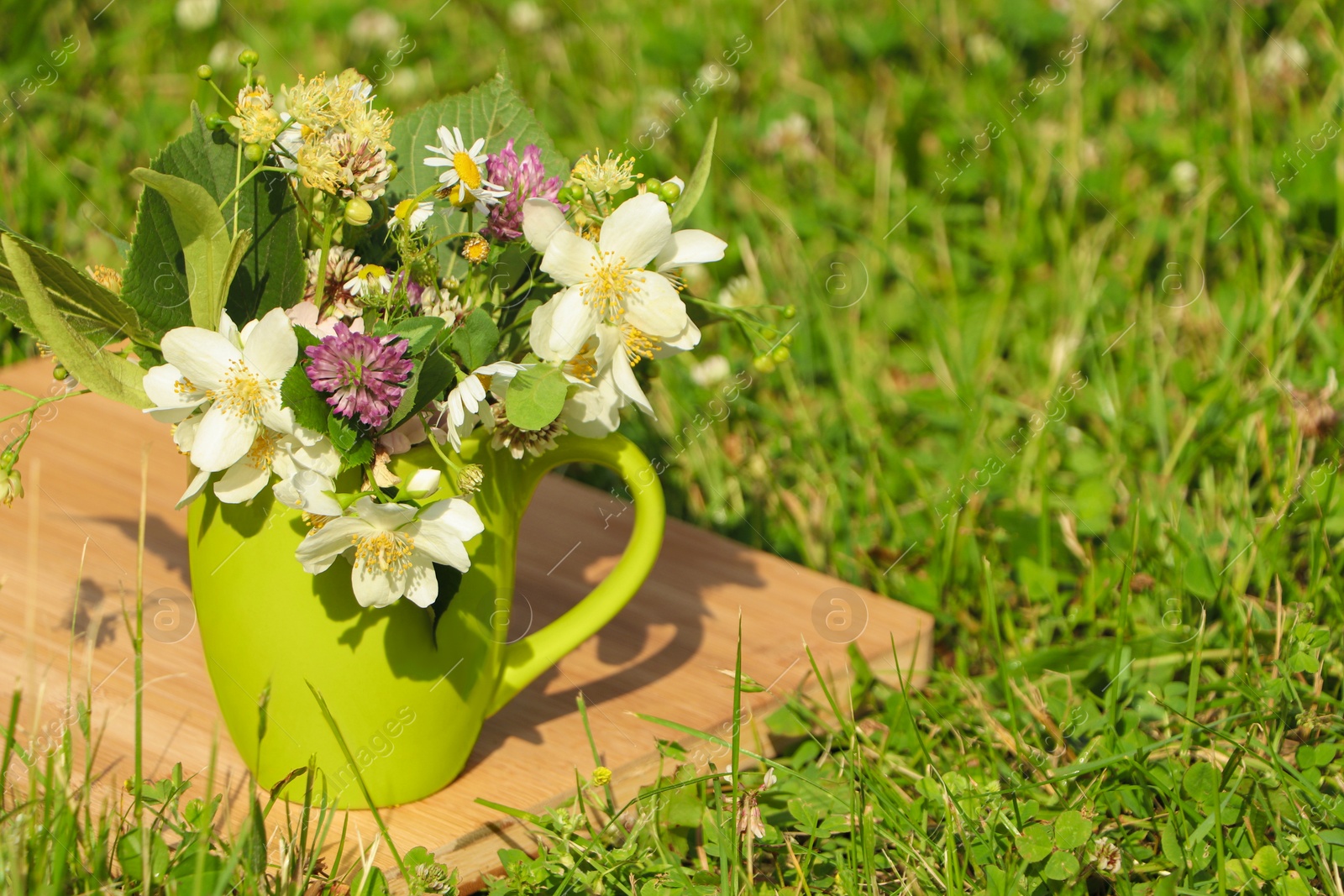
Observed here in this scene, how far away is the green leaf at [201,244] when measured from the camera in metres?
0.75

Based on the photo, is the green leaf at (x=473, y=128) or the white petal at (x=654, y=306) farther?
the green leaf at (x=473, y=128)

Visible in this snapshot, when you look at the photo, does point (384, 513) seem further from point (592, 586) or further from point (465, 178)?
point (592, 586)

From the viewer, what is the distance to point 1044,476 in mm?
1423

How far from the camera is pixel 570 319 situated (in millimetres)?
808

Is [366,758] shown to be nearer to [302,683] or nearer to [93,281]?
[302,683]

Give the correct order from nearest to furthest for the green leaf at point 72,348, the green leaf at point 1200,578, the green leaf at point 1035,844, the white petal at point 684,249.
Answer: the green leaf at point 72,348
the white petal at point 684,249
the green leaf at point 1035,844
the green leaf at point 1200,578

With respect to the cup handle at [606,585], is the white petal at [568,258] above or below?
above

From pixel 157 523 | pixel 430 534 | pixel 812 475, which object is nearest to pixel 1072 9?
pixel 812 475

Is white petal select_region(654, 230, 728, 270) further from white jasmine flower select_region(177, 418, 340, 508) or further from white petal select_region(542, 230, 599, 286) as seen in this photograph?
white jasmine flower select_region(177, 418, 340, 508)

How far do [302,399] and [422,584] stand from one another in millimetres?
138

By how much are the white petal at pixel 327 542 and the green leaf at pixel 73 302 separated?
180 millimetres

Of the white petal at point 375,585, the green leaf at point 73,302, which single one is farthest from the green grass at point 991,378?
the green leaf at point 73,302

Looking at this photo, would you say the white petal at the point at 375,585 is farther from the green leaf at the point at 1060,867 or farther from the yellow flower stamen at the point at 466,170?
the green leaf at the point at 1060,867

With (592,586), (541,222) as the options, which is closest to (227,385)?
(541,222)
